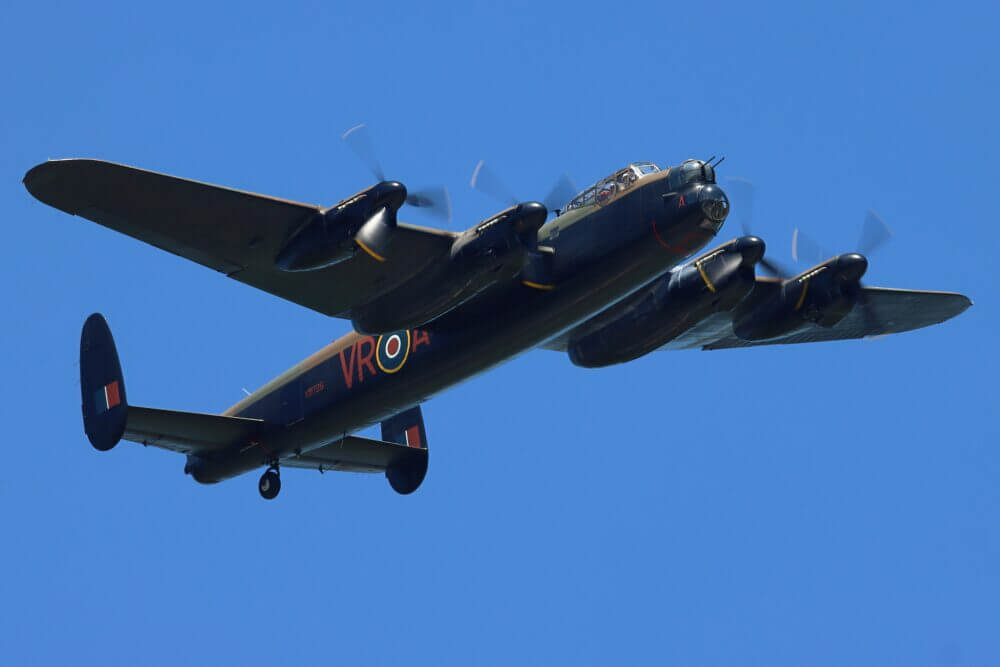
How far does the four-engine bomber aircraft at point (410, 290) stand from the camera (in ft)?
82.5

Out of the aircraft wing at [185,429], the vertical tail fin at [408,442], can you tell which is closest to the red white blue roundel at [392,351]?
the vertical tail fin at [408,442]

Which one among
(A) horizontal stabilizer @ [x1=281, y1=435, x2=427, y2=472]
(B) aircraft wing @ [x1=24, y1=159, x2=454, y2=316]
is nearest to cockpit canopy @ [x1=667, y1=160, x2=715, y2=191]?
(B) aircraft wing @ [x1=24, y1=159, x2=454, y2=316]

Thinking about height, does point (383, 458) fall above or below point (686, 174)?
below

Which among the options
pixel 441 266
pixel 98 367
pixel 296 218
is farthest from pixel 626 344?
pixel 98 367

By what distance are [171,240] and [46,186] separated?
2613 mm

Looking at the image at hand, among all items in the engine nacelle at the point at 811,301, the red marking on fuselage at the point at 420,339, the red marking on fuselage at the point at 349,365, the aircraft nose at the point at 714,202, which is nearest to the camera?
the aircraft nose at the point at 714,202

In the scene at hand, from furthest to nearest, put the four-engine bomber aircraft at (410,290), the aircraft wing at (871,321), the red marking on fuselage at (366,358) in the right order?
1. the aircraft wing at (871,321)
2. the red marking on fuselage at (366,358)
3. the four-engine bomber aircraft at (410,290)

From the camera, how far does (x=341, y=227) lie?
81.4 feet

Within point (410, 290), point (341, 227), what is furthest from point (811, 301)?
point (341, 227)

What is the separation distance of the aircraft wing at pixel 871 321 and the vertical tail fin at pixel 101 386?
11700 millimetres

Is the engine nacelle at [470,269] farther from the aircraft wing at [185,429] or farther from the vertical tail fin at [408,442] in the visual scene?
the vertical tail fin at [408,442]

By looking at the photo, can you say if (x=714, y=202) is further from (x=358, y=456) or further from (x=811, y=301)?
(x=358, y=456)

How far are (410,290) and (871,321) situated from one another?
11.5 metres

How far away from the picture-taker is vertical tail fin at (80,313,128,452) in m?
27.8
